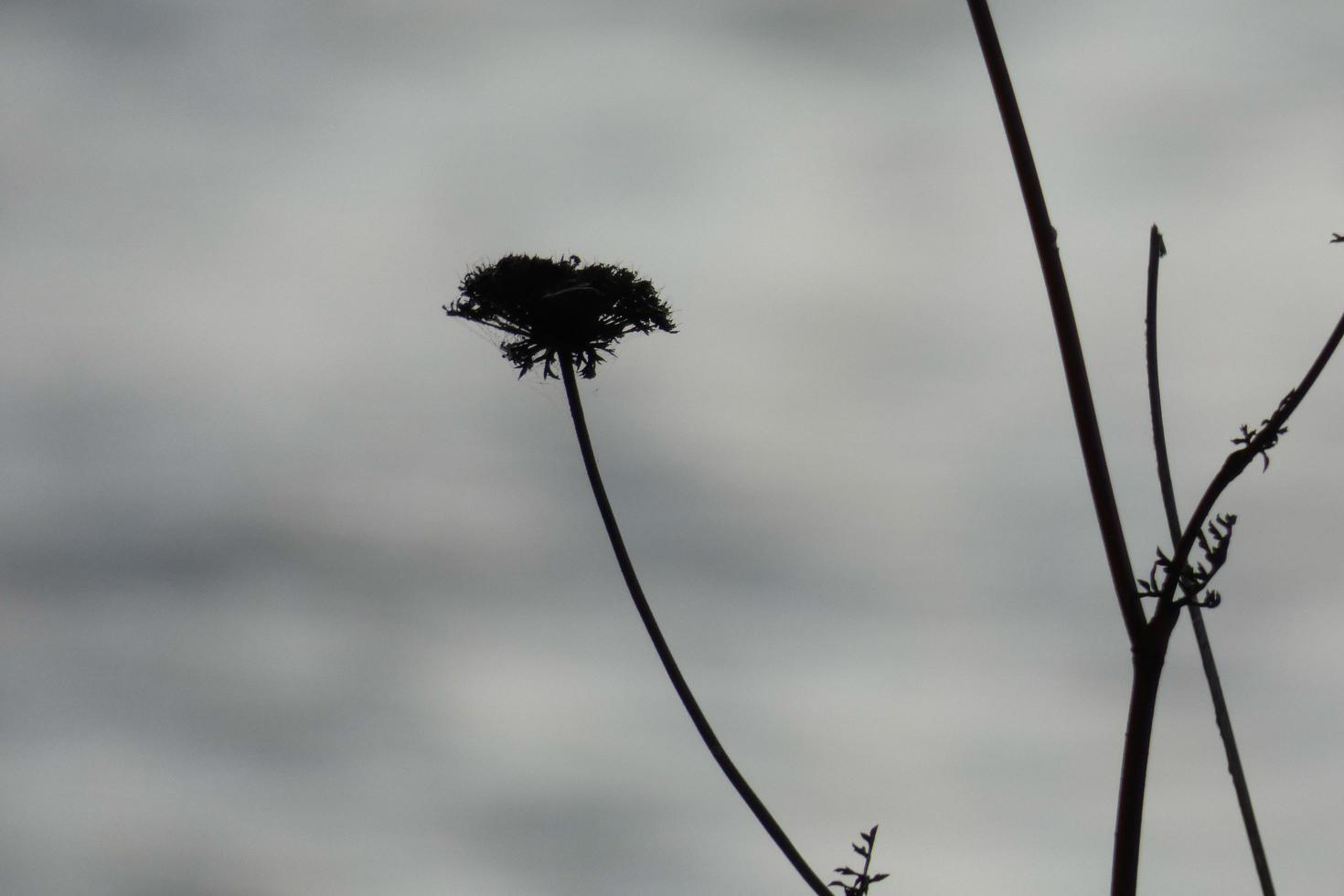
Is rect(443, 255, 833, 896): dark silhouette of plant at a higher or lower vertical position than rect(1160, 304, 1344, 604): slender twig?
higher

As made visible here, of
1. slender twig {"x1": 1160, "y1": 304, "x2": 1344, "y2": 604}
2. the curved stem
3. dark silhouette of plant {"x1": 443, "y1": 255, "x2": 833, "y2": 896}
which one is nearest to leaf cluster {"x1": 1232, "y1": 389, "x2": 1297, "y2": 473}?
slender twig {"x1": 1160, "y1": 304, "x2": 1344, "y2": 604}

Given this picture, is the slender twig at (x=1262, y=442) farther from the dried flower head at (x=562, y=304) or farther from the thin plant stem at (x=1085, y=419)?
the dried flower head at (x=562, y=304)

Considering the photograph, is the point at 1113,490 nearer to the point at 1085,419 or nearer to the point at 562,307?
the point at 1085,419

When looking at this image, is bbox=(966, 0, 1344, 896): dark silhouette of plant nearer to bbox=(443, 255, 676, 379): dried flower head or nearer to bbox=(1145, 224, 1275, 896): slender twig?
bbox=(1145, 224, 1275, 896): slender twig

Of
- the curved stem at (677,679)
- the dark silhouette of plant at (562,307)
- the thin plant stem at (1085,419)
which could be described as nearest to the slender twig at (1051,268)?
the thin plant stem at (1085,419)

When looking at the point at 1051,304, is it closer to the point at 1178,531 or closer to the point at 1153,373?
the point at 1153,373

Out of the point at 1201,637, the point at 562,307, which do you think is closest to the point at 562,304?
the point at 562,307
